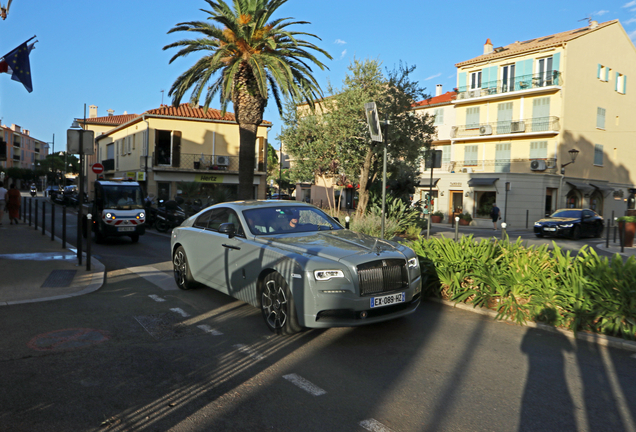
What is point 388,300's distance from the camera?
5309mm

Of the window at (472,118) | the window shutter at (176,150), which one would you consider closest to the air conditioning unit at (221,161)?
the window shutter at (176,150)

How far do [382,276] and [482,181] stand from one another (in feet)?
109

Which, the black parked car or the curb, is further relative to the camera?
the black parked car

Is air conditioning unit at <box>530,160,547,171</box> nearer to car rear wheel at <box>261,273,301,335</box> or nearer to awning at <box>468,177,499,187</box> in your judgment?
awning at <box>468,177,499,187</box>

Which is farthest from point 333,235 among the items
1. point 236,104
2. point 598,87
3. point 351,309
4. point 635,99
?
point 635,99

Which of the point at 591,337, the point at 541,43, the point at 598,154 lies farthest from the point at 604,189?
the point at 591,337

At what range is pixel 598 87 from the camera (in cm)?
3831

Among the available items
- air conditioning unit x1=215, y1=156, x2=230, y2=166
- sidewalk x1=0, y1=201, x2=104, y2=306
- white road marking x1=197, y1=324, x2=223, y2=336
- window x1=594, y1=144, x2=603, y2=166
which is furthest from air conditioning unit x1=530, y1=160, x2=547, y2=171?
white road marking x1=197, y1=324, x2=223, y2=336

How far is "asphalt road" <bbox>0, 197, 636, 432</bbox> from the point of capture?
354cm

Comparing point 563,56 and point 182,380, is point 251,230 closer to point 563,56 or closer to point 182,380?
point 182,380

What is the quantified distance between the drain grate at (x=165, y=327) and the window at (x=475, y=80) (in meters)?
39.5

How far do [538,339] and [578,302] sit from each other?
2.33ft

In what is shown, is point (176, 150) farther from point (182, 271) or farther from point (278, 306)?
point (278, 306)

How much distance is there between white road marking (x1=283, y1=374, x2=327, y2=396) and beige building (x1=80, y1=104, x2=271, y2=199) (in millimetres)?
29587
